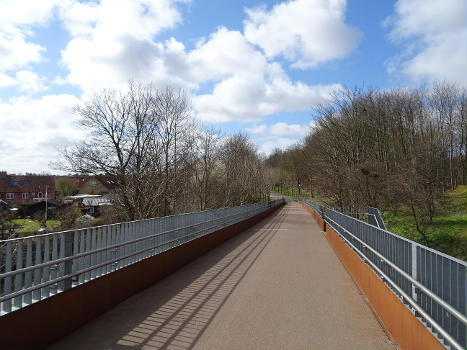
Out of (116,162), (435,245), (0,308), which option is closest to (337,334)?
(0,308)

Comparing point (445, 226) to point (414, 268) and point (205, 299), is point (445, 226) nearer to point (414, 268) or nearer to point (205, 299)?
point (205, 299)

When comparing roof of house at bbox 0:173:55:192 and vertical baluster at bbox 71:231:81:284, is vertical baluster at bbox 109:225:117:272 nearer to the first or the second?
vertical baluster at bbox 71:231:81:284

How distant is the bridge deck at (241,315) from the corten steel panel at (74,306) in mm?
163

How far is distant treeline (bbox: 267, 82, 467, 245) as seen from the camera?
23.4 meters

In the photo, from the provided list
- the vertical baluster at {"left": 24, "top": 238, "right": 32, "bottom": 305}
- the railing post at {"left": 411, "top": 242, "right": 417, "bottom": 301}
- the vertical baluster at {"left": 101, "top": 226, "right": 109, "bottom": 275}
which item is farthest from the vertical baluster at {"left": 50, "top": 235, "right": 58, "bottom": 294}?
the railing post at {"left": 411, "top": 242, "right": 417, "bottom": 301}

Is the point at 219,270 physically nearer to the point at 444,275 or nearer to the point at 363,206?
the point at 444,275

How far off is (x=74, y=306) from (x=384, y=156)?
112ft

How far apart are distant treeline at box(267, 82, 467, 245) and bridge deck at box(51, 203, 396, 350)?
50.6ft

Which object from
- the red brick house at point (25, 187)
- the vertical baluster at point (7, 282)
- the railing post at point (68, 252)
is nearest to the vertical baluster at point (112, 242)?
the railing post at point (68, 252)

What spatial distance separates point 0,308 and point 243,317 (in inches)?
131

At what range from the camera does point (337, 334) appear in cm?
520

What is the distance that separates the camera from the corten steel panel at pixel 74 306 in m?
4.03

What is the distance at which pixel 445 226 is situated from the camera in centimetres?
2805

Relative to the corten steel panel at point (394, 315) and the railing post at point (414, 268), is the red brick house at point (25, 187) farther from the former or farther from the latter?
the railing post at point (414, 268)
